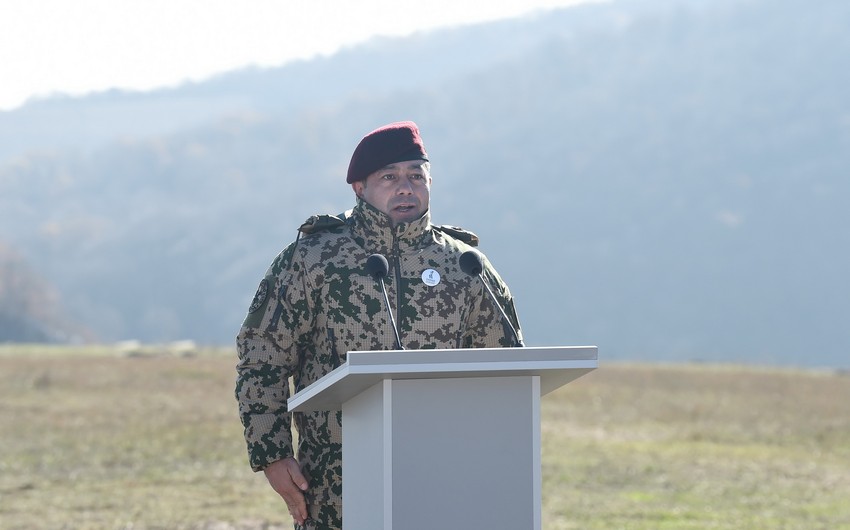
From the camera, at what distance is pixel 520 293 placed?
408 ft

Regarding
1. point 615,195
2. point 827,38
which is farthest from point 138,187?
point 827,38

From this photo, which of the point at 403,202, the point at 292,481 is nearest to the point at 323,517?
the point at 292,481

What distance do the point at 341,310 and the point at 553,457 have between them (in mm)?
10976

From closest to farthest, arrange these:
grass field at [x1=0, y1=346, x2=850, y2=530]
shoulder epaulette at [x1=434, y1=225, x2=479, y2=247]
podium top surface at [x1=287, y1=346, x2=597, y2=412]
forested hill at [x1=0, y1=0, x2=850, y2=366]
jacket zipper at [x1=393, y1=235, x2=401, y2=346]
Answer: podium top surface at [x1=287, y1=346, x2=597, y2=412], jacket zipper at [x1=393, y1=235, x2=401, y2=346], shoulder epaulette at [x1=434, y1=225, x2=479, y2=247], grass field at [x1=0, y1=346, x2=850, y2=530], forested hill at [x1=0, y1=0, x2=850, y2=366]

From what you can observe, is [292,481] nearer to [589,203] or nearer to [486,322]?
[486,322]

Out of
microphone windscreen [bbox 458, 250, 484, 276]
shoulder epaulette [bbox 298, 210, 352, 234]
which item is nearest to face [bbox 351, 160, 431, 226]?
shoulder epaulette [bbox 298, 210, 352, 234]

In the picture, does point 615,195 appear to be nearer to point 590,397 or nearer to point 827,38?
point 827,38

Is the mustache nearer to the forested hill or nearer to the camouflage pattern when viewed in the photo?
the camouflage pattern

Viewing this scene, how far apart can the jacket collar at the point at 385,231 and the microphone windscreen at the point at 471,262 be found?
0.22 metres

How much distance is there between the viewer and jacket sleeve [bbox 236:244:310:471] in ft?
13.4

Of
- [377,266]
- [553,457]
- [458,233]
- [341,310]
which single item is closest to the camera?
[377,266]

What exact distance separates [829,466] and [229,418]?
27.2 feet

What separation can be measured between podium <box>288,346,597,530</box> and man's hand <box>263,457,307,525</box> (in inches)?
28.3

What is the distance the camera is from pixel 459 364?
3.05m
